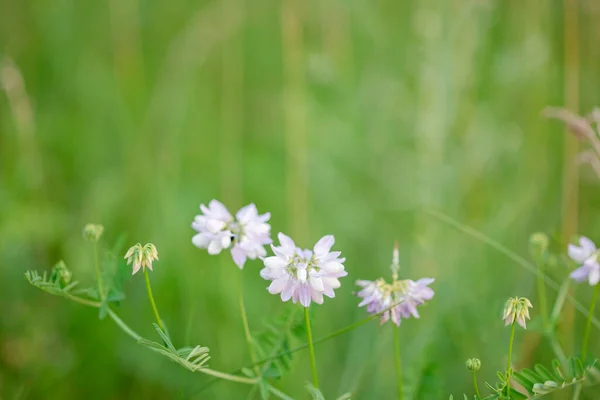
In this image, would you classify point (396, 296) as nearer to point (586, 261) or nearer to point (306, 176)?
point (586, 261)

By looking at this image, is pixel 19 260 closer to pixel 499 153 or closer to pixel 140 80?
pixel 140 80

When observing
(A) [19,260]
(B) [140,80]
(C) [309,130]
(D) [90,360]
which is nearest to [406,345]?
(D) [90,360]

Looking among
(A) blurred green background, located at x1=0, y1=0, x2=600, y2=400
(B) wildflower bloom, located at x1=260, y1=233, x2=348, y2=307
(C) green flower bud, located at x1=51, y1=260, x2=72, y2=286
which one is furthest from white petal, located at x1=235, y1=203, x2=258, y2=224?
(A) blurred green background, located at x1=0, y1=0, x2=600, y2=400

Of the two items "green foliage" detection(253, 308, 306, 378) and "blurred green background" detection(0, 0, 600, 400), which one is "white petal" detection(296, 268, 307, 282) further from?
"blurred green background" detection(0, 0, 600, 400)

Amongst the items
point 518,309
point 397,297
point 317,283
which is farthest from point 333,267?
point 518,309

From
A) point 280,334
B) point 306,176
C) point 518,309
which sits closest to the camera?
point 518,309

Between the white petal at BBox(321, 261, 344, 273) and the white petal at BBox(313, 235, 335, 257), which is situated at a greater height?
the white petal at BBox(313, 235, 335, 257)
